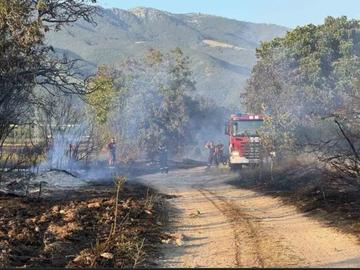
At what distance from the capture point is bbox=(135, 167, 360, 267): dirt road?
29.3 feet

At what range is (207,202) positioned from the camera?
54.1ft

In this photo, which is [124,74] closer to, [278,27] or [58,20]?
[58,20]

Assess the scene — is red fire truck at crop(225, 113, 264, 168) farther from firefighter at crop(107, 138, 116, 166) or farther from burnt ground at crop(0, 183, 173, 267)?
burnt ground at crop(0, 183, 173, 267)

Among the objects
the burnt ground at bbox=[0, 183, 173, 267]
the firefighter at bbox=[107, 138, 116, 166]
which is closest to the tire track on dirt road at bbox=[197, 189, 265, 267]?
the burnt ground at bbox=[0, 183, 173, 267]

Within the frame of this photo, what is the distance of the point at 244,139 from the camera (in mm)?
30125

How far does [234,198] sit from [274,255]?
8.42 meters

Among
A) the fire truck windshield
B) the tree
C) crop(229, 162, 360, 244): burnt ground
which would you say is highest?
the tree

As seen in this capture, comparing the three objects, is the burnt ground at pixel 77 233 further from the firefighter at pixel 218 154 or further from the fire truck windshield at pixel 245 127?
the firefighter at pixel 218 154

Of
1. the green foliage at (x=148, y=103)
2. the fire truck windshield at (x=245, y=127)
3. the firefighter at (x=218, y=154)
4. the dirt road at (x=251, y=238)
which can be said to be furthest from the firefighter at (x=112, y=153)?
the dirt road at (x=251, y=238)

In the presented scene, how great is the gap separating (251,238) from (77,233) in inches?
128

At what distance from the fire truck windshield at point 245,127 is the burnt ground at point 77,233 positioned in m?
15.7

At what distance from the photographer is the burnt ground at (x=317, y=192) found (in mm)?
12762

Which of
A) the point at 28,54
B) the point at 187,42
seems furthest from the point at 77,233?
the point at 187,42

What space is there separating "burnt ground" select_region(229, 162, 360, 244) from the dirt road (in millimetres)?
396
